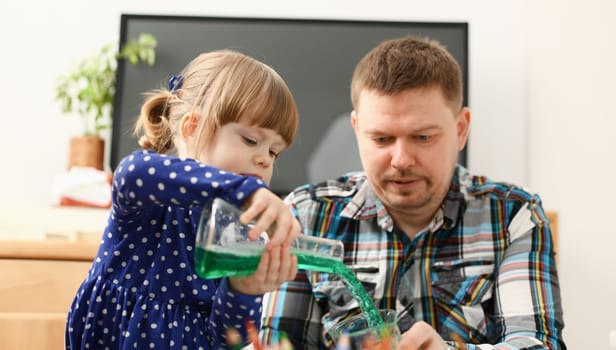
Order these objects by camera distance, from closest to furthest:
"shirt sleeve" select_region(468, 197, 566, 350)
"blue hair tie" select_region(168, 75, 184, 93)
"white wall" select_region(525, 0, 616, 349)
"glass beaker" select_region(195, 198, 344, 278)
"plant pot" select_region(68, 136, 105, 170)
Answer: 1. "glass beaker" select_region(195, 198, 344, 278)
2. "blue hair tie" select_region(168, 75, 184, 93)
3. "shirt sleeve" select_region(468, 197, 566, 350)
4. "plant pot" select_region(68, 136, 105, 170)
5. "white wall" select_region(525, 0, 616, 349)

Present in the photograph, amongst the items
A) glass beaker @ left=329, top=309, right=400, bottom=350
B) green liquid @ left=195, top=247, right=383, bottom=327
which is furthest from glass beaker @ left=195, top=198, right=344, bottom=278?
glass beaker @ left=329, top=309, right=400, bottom=350

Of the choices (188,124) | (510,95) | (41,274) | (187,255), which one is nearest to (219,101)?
(188,124)

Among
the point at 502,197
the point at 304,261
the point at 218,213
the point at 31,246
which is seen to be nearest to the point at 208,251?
the point at 218,213

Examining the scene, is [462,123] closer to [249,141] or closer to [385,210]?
[385,210]

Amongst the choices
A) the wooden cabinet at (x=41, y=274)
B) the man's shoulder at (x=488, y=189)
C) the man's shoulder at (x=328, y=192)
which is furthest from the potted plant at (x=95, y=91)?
the man's shoulder at (x=488, y=189)

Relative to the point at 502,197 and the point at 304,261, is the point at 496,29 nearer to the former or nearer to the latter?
the point at 502,197

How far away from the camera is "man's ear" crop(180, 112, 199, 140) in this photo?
1.14 metres

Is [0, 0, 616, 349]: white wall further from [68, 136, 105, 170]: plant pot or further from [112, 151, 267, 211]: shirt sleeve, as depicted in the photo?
[112, 151, 267, 211]: shirt sleeve

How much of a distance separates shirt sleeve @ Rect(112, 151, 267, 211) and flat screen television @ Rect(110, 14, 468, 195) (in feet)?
6.69

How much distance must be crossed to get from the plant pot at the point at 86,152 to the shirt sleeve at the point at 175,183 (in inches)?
82.5

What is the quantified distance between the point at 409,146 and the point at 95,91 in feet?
6.17

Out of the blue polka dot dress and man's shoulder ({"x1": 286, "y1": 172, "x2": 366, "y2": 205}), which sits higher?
man's shoulder ({"x1": 286, "y1": 172, "x2": 366, "y2": 205})

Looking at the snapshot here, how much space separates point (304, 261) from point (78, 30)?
2.60m

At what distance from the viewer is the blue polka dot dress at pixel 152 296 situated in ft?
3.47
